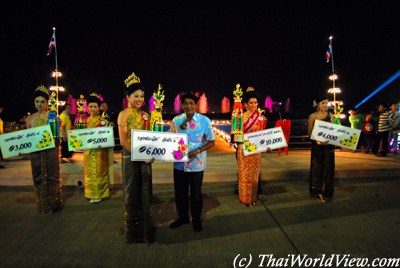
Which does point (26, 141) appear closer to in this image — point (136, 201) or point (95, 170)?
point (95, 170)

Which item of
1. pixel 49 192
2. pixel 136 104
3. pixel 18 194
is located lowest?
pixel 18 194

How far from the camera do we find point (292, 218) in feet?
14.8

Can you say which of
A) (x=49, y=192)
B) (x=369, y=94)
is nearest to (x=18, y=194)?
(x=49, y=192)

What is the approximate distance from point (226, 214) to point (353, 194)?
2.82m

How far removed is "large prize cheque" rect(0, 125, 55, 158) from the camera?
179 inches

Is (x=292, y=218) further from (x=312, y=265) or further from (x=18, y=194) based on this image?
(x=18, y=194)

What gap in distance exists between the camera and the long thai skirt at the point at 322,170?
534 cm

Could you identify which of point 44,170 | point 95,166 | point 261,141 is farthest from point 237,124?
point 44,170

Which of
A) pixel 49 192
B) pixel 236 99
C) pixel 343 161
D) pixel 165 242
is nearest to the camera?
pixel 165 242

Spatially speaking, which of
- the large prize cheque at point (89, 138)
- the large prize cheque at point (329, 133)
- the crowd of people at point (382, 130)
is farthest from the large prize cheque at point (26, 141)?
the crowd of people at point (382, 130)

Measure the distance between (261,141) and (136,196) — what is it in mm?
2348

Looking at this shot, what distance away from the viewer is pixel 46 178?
15.9ft

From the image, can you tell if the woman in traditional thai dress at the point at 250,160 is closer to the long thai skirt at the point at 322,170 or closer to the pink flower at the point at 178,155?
the long thai skirt at the point at 322,170

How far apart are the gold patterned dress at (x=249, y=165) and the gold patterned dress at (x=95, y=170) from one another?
2584mm
